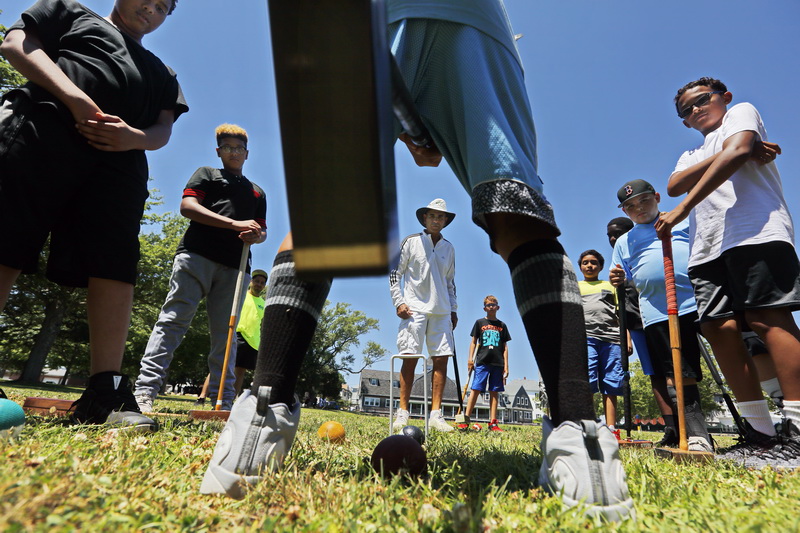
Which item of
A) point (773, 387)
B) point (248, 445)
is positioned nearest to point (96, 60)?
point (248, 445)

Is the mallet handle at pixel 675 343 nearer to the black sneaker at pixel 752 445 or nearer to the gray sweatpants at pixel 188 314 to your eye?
the black sneaker at pixel 752 445

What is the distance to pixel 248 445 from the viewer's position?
4.84ft

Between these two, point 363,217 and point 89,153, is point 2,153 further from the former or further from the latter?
point 363,217

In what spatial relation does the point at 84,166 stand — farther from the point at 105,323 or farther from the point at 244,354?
the point at 244,354

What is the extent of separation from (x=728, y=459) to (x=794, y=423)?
431mm

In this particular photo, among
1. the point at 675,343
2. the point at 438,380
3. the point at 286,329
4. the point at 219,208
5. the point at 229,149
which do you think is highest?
the point at 229,149

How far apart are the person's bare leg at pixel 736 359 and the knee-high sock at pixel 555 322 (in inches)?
88.5

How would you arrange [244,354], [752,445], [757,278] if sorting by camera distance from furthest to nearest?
[244,354] < [752,445] < [757,278]

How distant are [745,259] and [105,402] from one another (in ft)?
13.1

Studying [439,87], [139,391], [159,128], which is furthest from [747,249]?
[139,391]

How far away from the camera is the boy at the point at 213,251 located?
4578 mm

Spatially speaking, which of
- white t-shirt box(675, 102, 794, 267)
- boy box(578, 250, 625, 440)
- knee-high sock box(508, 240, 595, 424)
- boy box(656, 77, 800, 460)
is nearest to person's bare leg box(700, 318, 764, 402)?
boy box(656, 77, 800, 460)

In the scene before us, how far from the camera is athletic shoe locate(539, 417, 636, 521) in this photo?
132 cm

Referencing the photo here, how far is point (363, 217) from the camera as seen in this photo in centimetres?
116
